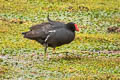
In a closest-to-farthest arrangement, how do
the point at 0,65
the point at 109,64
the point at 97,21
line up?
the point at 0,65 < the point at 109,64 < the point at 97,21

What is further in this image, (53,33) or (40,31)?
(40,31)

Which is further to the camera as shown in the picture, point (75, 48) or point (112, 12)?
point (112, 12)

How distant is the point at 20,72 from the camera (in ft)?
53.7

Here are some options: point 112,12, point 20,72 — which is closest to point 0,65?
point 20,72

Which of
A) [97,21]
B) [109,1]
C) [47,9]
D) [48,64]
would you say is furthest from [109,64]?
[109,1]

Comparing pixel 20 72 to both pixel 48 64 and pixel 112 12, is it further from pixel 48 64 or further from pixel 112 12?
pixel 112 12

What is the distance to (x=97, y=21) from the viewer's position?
31.1m

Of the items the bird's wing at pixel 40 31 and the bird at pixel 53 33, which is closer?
the bird at pixel 53 33

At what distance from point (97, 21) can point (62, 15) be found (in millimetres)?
2412

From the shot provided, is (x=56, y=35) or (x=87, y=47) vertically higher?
(x=56, y=35)

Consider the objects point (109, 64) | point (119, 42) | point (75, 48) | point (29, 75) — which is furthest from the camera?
point (119, 42)

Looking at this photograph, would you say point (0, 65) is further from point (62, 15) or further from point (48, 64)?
point (62, 15)

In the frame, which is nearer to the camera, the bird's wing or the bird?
the bird

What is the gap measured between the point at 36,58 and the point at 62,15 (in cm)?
1273
